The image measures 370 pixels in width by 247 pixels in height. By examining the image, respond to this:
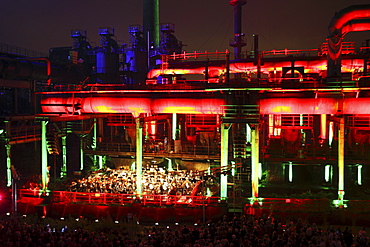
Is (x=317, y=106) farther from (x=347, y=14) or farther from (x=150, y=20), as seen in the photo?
(x=150, y=20)

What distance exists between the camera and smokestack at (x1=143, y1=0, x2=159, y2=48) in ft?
160

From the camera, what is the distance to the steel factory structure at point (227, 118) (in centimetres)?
1975

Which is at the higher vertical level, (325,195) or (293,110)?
(293,110)

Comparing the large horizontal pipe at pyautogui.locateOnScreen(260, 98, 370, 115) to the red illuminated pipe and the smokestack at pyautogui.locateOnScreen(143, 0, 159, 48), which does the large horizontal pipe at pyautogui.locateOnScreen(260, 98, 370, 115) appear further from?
the smokestack at pyautogui.locateOnScreen(143, 0, 159, 48)

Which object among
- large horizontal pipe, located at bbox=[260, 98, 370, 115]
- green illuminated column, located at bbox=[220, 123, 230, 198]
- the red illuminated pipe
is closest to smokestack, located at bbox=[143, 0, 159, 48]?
green illuminated column, located at bbox=[220, 123, 230, 198]

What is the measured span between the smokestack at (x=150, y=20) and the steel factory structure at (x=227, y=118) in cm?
825

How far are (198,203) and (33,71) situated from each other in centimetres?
1976

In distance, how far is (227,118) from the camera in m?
19.9

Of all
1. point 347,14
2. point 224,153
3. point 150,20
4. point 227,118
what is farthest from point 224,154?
point 150,20

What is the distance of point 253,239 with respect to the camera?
526 inches

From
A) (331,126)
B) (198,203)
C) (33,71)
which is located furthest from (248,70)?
(33,71)

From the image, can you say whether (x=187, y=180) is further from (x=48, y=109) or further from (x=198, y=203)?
(x=48, y=109)

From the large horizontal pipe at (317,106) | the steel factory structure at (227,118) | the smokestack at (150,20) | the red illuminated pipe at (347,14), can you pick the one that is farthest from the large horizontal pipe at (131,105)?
the smokestack at (150,20)

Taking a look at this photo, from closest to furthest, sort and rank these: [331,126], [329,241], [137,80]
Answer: [329,241] < [331,126] < [137,80]
